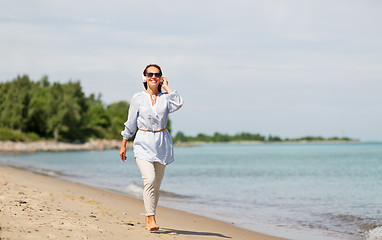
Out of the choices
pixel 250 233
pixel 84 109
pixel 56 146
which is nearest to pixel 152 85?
pixel 250 233

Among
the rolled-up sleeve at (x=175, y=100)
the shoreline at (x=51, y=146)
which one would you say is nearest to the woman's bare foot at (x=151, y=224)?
the rolled-up sleeve at (x=175, y=100)

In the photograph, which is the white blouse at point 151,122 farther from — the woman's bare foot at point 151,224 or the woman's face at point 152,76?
the woman's bare foot at point 151,224

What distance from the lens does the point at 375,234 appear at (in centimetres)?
816

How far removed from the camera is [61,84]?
315 ft

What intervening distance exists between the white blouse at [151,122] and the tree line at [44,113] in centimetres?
7310

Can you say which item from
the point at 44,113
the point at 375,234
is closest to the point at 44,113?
the point at 44,113

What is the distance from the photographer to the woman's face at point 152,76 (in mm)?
5930

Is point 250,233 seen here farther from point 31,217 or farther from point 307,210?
point 307,210

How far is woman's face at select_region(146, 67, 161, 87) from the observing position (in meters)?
5.93

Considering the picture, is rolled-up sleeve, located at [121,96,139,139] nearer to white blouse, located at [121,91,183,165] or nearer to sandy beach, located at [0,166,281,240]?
white blouse, located at [121,91,183,165]

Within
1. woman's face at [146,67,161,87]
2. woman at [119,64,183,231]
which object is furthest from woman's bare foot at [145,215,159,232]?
woman's face at [146,67,161,87]

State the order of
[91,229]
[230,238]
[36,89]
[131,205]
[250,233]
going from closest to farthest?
[91,229] < [230,238] < [250,233] < [131,205] < [36,89]

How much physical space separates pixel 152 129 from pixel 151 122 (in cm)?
10

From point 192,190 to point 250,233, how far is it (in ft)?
29.9
